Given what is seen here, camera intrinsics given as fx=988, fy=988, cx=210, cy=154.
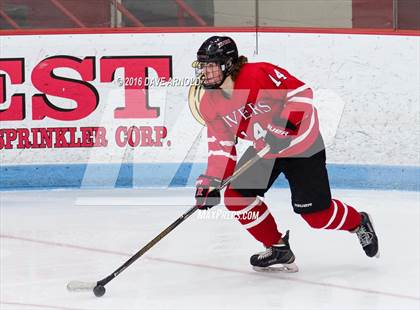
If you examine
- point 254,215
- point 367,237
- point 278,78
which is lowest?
point 367,237

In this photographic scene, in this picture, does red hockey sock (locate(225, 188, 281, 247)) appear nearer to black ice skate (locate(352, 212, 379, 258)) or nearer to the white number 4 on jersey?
black ice skate (locate(352, 212, 379, 258))

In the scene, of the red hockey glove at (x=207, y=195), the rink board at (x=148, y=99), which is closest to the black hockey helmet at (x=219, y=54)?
the red hockey glove at (x=207, y=195)

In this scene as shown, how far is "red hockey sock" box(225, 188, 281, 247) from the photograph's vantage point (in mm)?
3656

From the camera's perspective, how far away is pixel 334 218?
371cm

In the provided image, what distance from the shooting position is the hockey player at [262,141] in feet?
11.5

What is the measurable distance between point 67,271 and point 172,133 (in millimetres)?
2335

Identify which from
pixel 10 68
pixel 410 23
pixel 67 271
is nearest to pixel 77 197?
pixel 10 68

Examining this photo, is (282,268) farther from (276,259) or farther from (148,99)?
(148,99)

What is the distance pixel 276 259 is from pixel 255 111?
59cm

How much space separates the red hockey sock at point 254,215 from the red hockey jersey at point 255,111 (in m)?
0.11

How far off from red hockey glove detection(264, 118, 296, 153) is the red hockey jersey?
Answer: 0.08 ft

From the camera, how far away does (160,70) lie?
6137 mm

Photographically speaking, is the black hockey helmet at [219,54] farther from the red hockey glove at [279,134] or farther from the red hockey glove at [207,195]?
the red hockey glove at [207,195]

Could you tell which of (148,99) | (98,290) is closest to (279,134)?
(98,290)
